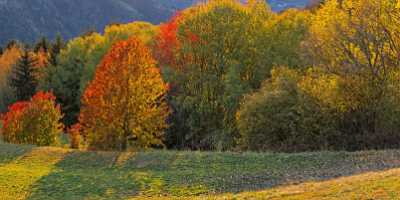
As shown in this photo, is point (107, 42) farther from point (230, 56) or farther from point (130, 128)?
point (130, 128)

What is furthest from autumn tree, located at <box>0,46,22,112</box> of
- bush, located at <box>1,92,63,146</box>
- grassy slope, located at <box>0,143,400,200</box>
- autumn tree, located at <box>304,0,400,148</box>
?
autumn tree, located at <box>304,0,400,148</box>

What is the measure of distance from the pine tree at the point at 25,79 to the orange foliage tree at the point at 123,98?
164 feet

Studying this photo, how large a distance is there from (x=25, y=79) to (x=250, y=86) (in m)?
52.0

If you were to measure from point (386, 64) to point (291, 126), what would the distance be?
7662 millimetres

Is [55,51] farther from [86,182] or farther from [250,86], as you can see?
[86,182]

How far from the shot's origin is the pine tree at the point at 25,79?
88.8 m

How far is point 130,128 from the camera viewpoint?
4247 cm

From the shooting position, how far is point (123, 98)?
4147 cm

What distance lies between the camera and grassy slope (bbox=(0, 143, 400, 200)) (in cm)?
2070

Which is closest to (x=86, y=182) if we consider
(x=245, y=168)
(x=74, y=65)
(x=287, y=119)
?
(x=245, y=168)

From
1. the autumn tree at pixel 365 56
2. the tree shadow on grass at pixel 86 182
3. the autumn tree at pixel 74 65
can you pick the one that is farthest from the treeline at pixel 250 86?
the autumn tree at pixel 74 65

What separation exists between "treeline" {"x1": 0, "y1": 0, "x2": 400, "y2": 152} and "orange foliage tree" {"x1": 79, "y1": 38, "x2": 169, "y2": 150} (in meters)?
0.08

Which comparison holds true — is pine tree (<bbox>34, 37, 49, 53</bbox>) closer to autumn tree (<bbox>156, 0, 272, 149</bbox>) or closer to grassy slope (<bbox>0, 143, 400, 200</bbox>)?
autumn tree (<bbox>156, 0, 272, 149</bbox>)

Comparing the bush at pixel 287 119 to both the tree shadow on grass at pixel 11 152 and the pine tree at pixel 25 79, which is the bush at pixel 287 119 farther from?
the pine tree at pixel 25 79
